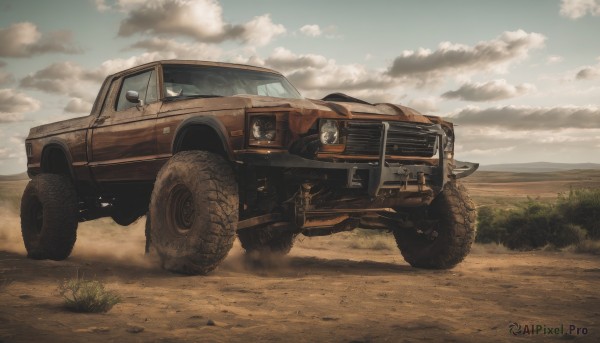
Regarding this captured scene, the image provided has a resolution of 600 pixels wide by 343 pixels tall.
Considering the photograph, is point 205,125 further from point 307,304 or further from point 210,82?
point 307,304

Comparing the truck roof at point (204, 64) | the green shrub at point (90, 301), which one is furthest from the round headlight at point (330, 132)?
the green shrub at point (90, 301)

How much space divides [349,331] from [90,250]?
738cm

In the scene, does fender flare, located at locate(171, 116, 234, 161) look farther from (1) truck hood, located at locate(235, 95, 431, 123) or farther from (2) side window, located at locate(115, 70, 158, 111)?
(2) side window, located at locate(115, 70, 158, 111)

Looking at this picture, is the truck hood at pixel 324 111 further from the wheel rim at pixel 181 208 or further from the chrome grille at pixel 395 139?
the wheel rim at pixel 181 208

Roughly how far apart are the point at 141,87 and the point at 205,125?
172cm

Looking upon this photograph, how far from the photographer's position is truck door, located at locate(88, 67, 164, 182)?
683cm

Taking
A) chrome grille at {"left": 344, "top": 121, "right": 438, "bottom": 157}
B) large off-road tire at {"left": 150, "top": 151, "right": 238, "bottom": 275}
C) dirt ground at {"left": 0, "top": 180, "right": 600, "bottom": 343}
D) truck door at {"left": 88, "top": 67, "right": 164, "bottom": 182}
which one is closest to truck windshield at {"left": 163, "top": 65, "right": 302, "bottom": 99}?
truck door at {"left": 88, "top": 67, "right": 164, "bottom": 182}

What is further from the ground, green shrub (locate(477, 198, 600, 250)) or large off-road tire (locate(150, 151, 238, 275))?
large off-road tire (locate(150, 151, 238, 275))

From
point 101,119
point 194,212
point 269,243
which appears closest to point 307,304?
point 194,212

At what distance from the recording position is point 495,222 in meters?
14.9

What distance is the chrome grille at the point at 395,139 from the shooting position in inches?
231

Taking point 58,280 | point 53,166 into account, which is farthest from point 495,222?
point 58,280

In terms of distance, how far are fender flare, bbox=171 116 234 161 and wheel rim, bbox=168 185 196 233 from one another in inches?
18.3

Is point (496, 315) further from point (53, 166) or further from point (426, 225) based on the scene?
point (53, 166)
